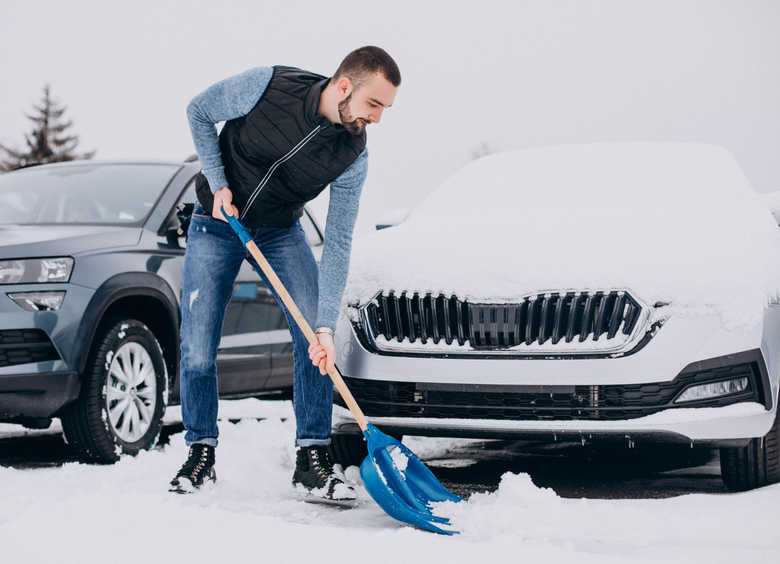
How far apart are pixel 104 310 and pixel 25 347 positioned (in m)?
0.41

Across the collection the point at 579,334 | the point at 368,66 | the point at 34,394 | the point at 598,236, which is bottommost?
the point at 34,394

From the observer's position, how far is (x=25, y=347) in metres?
4.10

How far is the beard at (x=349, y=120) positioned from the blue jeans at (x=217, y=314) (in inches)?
26.7

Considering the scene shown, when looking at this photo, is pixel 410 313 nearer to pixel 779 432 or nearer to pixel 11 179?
pixel 779 432

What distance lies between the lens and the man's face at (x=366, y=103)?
10.3ft

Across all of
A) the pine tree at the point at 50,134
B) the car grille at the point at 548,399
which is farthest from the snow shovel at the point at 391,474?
the pine tree at the point at 50,134

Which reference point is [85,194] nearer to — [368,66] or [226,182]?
[226,182]

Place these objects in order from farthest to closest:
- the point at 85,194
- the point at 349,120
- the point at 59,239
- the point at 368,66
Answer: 1. the point at 85,194
2. the point at 59,239
3. the point at 349,120
4. the point at 368,66

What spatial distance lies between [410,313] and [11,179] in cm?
323

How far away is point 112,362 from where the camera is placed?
4.43 m

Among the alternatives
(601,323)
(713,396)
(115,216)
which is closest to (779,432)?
(713,396)

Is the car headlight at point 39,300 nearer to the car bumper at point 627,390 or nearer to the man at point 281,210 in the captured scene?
the man at point 281,210

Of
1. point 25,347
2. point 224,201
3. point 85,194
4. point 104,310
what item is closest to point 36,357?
point 25,347

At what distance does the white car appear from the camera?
335 centimetres
